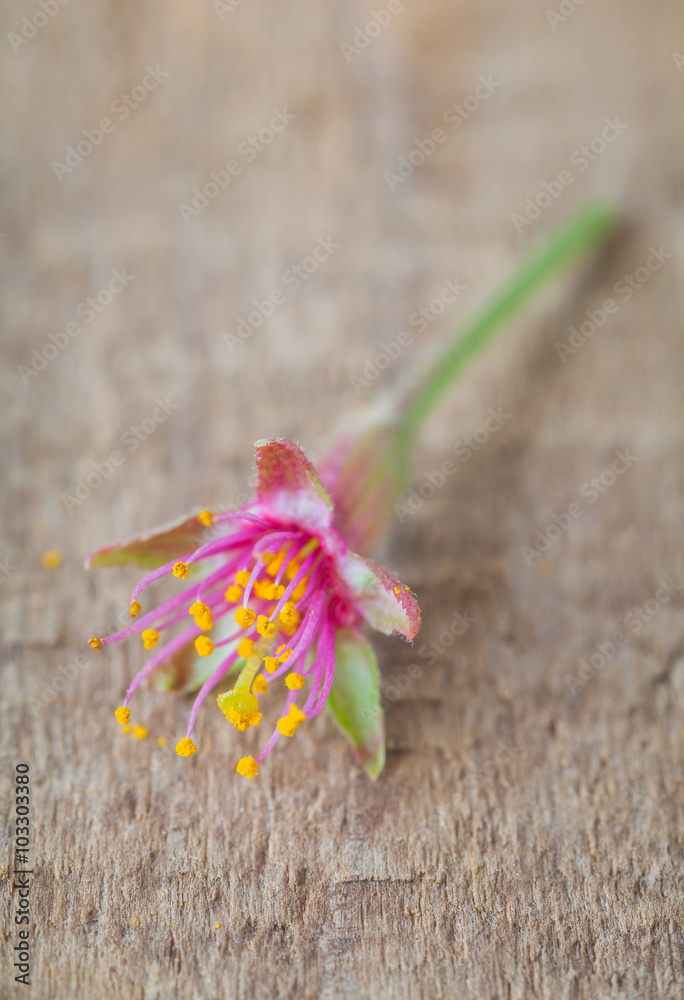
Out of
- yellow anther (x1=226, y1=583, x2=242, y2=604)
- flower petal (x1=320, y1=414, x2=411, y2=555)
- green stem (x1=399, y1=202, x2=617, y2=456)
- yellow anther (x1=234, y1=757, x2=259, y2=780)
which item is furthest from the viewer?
green stem (x1=399, y1=202, x2=617, y2=456)

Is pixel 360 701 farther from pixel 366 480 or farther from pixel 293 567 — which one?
pixel 366 480

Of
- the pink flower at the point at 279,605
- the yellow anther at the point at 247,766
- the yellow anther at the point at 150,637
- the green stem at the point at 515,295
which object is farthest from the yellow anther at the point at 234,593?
the green stem at the point at 515,295

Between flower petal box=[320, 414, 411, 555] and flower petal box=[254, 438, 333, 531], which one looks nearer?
flower petal box=[254, 438, 333, 531]

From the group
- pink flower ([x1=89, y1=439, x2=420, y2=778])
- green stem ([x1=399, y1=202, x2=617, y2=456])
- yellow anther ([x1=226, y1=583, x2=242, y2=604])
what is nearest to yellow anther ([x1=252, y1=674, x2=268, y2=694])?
pink flower ([x1=89, y1=439, x2=420, y2=778])

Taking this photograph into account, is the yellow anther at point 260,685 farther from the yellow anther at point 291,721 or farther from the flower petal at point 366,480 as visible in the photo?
the flower petal at point 366,480

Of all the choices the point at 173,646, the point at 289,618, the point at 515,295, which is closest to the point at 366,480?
the point at 289,618

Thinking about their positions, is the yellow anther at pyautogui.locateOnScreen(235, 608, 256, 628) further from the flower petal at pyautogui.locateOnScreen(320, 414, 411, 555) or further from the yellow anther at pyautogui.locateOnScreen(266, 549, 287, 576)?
the flower petal at pyautogui.locateOnScreen(320, 414, 411, 555)

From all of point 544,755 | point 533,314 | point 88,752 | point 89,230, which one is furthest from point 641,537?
point 89,230

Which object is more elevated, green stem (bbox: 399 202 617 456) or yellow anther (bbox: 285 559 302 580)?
green stem (bbox: 399 202 617 456)
